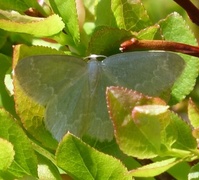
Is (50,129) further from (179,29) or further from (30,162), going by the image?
(179,29)

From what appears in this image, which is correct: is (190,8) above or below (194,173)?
above

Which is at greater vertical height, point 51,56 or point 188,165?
point 51,56

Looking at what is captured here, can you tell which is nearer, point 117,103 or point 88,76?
point 117,103

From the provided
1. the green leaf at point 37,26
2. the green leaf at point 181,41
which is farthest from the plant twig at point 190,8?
the green leaf at point 37,26

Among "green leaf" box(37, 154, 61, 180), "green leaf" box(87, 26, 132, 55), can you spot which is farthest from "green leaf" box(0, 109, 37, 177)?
"green leaf" box(87, 26, 132, 55)

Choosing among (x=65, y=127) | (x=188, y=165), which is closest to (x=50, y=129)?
(x=65, y=127)

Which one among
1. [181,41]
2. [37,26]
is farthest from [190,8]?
[37,26]

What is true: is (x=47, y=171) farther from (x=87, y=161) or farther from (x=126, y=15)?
(x=126, y=15)
